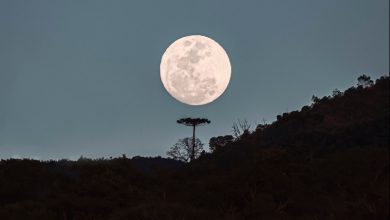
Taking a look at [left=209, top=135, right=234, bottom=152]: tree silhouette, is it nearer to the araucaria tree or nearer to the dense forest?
the araucaria tree

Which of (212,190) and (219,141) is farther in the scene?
(219,141)

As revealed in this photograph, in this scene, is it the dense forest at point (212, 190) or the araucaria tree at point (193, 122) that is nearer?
the dense forest at point (212, 190)

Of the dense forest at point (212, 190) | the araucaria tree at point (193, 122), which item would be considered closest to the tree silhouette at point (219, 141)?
the araucaria tree at point (193, 122)

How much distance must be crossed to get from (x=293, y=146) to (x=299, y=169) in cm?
1715

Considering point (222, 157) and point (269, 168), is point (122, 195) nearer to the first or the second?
point (269, 168)

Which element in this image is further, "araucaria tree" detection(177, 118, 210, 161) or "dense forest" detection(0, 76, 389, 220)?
"araucaria tree" detection(177, 118, 210, 161)

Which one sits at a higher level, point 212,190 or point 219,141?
point 219,141

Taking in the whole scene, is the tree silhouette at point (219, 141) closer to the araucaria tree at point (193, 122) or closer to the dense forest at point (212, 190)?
the araucaria tree at point (193, 122)

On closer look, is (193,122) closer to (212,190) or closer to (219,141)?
(219,141)

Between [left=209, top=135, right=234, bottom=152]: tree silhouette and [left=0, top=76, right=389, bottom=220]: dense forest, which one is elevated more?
[left=209, top=135, right=234, bottom=152]: tree silhouette

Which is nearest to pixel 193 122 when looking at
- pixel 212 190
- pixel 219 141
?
pixel 219 141

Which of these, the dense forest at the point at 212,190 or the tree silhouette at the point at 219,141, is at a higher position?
the tree silhouette at the point at 219,141

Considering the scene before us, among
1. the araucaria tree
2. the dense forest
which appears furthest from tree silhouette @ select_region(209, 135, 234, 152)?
the dense forest

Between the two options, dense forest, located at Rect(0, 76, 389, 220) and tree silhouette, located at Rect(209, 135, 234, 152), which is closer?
dense forest, located at Rect(0, 76, 389, 220)
